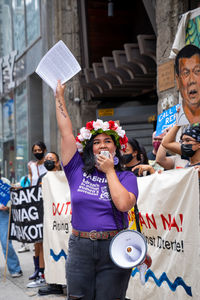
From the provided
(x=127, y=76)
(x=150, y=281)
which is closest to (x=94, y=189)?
(x=150, y=281)

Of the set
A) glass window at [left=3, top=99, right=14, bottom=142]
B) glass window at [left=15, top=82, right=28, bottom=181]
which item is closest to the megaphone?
glass window at [left=15, top=82, right=28, bottom=181]

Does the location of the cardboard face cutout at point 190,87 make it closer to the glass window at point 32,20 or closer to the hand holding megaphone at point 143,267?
the hand holding megaphone at point 143,267

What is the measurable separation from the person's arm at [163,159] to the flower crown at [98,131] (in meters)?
1.60

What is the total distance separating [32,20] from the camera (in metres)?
16.6

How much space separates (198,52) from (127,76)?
523cm

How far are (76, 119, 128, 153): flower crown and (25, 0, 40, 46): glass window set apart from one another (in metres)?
13.0

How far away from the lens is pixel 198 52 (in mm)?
6117

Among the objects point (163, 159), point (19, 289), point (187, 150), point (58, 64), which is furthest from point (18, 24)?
point (58, 64)

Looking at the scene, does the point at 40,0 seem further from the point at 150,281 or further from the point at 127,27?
the point at 150,281

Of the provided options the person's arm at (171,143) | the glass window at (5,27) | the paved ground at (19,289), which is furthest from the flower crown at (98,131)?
the glass window at (5,27)

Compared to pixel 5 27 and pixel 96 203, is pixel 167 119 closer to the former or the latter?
pixel 96 203

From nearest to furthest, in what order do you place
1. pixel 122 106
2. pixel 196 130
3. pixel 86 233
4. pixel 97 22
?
pixel 86 233 < pixel 196 130 < pixel 97 22 < pixel 122 106

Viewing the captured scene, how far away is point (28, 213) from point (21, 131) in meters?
12.1

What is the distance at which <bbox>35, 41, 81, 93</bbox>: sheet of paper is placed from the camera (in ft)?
10.7
